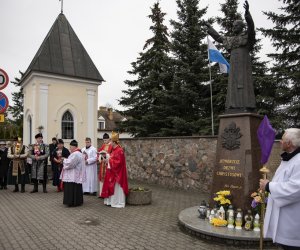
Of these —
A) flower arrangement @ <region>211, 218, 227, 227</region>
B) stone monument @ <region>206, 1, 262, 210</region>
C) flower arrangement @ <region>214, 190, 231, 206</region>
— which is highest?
stone monument @ <region>206, 1, 262, 210</region>

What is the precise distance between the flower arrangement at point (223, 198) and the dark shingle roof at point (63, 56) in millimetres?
15042

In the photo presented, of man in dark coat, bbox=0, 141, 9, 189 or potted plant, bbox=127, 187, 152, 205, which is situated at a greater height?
man in dark coat, bbox=0, 141, 9, 189

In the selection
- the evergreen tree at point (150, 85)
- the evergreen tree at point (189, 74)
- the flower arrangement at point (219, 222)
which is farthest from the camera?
the evergreen tree at point (150, 85)

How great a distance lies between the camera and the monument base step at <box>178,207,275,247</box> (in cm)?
590

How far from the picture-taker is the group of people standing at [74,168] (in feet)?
31.4

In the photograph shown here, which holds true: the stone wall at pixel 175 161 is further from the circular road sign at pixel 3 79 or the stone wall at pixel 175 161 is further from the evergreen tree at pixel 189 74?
the circular road sign at pixel 3 79

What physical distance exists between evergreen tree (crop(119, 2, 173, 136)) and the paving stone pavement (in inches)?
469

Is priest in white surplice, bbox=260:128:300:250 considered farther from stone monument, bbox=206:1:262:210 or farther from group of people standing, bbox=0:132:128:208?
group of people standing, bbox=0:132:128:208

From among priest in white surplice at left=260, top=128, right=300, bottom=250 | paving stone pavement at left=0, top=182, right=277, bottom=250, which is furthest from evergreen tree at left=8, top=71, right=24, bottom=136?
priest in white surplice at left=260, top=128, right=300, bottom=250

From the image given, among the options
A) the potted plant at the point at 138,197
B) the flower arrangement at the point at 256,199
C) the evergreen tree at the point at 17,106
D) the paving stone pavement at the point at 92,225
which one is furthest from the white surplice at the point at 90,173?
the evergreen tree at the point at 17,106

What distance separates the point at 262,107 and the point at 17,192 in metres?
12.2


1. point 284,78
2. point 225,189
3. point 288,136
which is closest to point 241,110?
point 225,189

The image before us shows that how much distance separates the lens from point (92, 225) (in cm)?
732

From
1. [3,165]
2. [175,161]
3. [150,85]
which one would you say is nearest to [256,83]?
[175,161]
